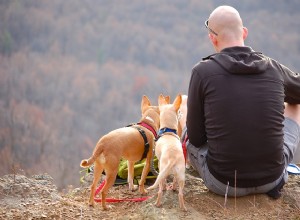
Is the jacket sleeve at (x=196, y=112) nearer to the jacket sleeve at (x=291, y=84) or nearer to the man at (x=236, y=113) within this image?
the man at (x=236, y=113)

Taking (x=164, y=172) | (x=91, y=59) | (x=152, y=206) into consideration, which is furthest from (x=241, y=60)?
(x=91, y=59)

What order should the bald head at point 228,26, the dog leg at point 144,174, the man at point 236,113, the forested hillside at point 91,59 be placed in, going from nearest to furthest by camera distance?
the man at point 236,113 < the bald head at point 228,26 < the dog leg at point 144,174 < the forested hillside at point 91,59

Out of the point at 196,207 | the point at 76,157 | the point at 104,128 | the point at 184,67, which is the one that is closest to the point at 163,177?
the point at 196,207

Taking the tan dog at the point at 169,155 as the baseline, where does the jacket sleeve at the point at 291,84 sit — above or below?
above

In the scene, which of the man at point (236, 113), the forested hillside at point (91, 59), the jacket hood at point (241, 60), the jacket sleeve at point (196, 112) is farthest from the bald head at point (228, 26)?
the forested hillside at point (91, 59)

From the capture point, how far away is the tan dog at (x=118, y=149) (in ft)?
13.0

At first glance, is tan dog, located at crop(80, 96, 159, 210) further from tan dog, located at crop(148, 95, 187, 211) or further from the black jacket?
the black jacket

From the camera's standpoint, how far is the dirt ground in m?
3.71

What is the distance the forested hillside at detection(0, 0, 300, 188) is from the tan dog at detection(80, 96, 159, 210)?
1022cm

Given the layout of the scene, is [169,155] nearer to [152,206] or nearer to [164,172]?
[164,172]

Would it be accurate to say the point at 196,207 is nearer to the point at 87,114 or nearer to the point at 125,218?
the point at 125,218

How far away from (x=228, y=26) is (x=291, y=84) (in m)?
0.80

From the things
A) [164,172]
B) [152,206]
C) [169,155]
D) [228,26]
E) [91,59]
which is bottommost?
[152,206]

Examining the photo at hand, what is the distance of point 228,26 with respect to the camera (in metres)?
3.92
